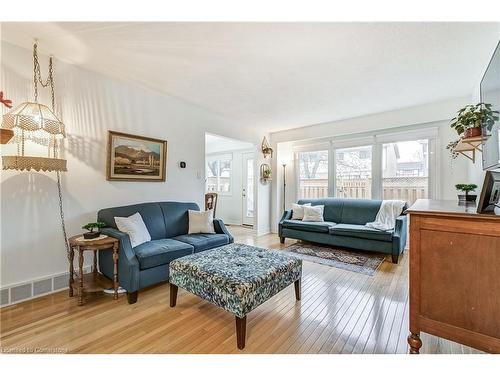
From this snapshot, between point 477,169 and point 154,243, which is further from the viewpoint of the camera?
point 477,169

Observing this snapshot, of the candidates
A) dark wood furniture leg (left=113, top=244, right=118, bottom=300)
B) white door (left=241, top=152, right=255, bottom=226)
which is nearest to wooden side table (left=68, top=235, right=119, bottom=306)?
dark wood furniture leg (left=113, top=244, right=118, bottom=300)

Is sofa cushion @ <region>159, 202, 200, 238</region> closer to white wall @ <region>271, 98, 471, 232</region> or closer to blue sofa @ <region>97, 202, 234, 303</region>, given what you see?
blue sofa @ <region>97, 202, 234, 303</region>

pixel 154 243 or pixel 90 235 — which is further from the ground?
pixel 90 235

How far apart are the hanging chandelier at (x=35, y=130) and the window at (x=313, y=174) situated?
4.50 meters

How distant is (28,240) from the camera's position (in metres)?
2.24

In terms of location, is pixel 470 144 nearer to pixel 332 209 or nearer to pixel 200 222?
pixel 332 209

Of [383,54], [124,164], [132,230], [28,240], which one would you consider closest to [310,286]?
[132,230]

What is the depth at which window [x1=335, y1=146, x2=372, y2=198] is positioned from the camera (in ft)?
14.8

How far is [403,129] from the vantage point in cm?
397

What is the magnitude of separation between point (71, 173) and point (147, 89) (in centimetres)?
152

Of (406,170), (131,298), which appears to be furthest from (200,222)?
(406,170)

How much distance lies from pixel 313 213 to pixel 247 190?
100 inches

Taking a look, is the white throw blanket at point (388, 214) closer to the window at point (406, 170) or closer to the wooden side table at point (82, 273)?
the window at point (406, 170)

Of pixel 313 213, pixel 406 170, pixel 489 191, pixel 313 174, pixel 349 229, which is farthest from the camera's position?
pixel 313 174
